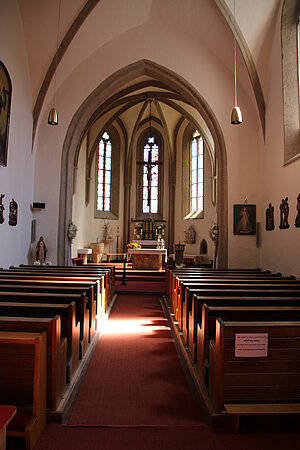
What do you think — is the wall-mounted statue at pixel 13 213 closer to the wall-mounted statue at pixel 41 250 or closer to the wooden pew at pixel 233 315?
the wall-mounted statue at pixel 41 250

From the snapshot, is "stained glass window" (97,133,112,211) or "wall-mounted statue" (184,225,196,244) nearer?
"wall-mounted statue" (184,225,196,244)

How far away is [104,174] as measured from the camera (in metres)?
20.5

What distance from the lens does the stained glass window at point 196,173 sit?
19.4 m

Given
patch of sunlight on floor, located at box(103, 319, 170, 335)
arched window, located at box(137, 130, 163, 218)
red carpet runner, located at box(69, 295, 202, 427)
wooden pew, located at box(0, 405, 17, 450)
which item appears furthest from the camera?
arched window, located at box(137, 130, 163, 218)

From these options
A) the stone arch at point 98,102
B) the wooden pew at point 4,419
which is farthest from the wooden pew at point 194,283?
the stone arch at point 98,102

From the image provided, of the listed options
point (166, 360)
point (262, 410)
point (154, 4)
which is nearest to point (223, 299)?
point (166, 360)

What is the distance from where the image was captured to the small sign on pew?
10.0ft

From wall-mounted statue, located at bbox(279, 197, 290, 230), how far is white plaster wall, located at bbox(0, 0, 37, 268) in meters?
7.26

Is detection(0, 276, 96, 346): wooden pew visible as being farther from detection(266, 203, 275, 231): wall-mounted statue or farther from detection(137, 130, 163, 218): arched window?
detection(137, 130, 163, 218): arched window

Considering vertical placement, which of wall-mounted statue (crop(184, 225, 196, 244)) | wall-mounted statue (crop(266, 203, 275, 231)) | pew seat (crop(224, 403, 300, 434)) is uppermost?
wall-mounted statue (crop(266, 203, 275, 231))

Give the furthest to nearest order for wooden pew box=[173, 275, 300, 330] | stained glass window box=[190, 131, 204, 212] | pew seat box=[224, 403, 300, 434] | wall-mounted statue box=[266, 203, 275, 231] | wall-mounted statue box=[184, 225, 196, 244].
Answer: stained glass window box=[190, 131, 204, 212]
wall-mounted statue box=[184, 225, 196, 244]
wall-mounted statue box=[266, 203, 275, 231]
wooden pew box=[173, 275, 300, 330]
pew seat box=[224, 403, 300, 434]

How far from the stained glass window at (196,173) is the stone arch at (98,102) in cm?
699

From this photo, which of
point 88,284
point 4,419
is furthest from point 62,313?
point 4,419

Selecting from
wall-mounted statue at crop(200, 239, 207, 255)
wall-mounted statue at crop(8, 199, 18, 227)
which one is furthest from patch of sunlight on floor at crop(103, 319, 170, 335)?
wall-mounted statue at crop(200, 239, 207, 255)
